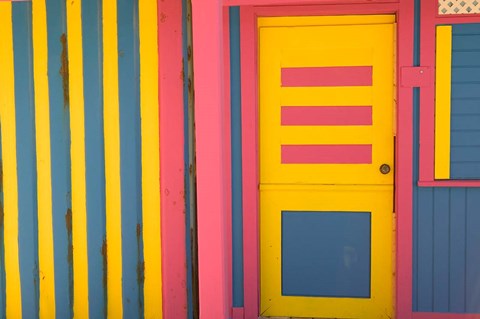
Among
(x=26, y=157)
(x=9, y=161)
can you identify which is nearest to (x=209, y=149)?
(x=26, y=157)

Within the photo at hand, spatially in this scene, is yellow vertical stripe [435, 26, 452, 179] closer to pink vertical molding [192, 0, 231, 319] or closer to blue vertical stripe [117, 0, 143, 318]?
pink vertical molding [192, 0, 231, 319]

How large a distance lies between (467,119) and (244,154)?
163 cm

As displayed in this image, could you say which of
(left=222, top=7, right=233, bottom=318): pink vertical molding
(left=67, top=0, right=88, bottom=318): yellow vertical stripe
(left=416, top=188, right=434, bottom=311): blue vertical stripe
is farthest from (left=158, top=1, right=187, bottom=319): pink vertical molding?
(left=416, top=188, right=434, bottom=311): blue vertical stripe

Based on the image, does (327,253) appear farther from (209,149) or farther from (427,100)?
(209,149)

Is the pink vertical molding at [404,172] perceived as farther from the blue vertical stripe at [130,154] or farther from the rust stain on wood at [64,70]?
the rust stain on wood at [64,70]

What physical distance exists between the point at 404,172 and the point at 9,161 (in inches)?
116

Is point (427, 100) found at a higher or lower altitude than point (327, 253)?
higher

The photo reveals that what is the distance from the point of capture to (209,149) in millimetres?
3100

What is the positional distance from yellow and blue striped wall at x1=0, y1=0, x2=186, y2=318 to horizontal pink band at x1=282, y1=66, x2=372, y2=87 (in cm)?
86

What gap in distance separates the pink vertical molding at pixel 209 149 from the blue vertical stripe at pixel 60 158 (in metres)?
1.46

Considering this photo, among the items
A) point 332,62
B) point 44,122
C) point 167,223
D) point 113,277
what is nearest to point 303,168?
point 332,62

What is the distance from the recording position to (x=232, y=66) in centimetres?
412

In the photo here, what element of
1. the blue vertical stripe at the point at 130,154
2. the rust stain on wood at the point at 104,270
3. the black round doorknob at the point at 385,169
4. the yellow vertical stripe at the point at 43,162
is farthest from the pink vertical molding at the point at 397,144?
the yellow vertical stripe at the point at 43,162

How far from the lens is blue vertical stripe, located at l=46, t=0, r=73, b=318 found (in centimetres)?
410
